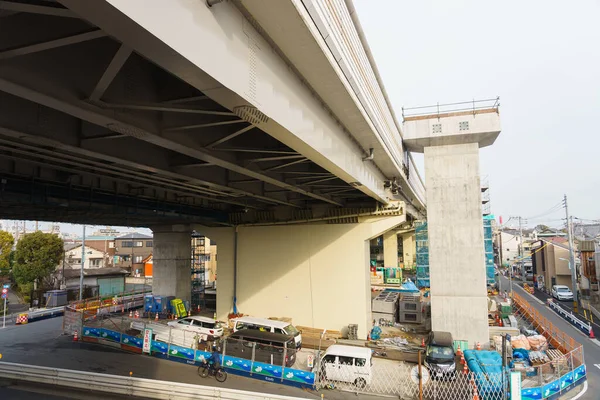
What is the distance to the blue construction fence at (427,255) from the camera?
39500 mm

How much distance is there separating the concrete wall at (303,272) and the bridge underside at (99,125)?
554cm

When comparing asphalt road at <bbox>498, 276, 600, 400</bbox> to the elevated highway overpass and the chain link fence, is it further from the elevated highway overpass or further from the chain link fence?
the elevated highway overpass

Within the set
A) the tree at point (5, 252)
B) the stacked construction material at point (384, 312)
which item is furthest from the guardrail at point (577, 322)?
the tree at point (5, 252)

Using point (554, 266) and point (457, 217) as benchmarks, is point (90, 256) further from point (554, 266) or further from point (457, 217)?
point (554, 266)

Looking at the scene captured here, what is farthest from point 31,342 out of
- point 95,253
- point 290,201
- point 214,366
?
point 95,253

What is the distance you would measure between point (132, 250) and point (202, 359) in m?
51.0

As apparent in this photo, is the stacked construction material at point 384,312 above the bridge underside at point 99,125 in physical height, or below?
below

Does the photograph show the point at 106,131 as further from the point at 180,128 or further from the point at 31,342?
the point at 31,342

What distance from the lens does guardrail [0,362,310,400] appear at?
38.8 ft

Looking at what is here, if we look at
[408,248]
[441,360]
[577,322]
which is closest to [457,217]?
[441,360]

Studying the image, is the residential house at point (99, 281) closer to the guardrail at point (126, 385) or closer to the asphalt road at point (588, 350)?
the guardrail at point (126, 385)

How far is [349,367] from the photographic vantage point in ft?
46.9

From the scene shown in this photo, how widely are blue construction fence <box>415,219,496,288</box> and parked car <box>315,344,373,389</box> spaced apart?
1120 inches

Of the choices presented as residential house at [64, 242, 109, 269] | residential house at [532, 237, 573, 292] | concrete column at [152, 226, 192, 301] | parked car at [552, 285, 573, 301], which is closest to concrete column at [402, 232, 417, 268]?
residential house at [532, 237, 573, 292]
